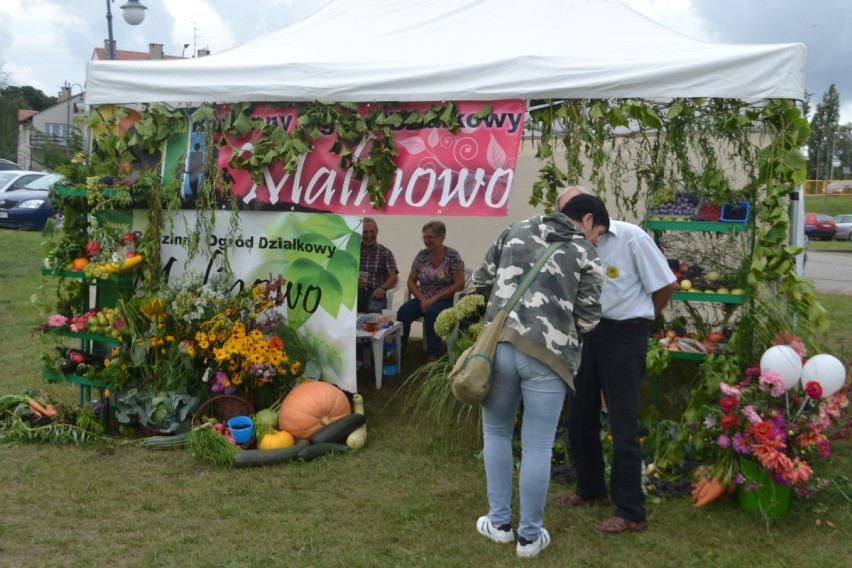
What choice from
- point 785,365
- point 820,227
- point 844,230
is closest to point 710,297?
point 785,365

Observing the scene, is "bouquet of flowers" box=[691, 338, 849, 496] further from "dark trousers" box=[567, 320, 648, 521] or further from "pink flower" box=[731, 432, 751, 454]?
"dark trousers" box=[567, 320, 648, 521]

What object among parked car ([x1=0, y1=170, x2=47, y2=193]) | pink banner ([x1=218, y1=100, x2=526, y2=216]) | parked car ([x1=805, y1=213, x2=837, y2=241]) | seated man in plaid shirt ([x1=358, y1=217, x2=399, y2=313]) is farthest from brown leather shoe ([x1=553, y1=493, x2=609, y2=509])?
parked car ([x1=805, y1=213, x2=837, y2=241])

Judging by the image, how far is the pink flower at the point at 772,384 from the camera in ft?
13.8

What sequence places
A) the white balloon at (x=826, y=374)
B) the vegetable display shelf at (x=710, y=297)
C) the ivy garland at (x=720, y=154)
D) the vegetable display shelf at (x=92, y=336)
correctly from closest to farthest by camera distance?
1. the white balloon at (x=826, y=374)
2. the ivy garland at (x=720, y=154)
3. the vegetable display shelf at (x=710, y=297)
4. the vegetable display shelf at (x=92, y=336)

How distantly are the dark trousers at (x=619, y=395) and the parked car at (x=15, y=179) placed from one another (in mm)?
18454

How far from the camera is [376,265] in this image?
788 centimetres

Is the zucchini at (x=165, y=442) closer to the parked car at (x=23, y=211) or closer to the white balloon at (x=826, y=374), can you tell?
the white balloon at (x=826, y=374)

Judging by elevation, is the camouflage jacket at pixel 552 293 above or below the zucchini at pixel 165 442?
above

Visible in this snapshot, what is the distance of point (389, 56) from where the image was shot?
5.66 metres

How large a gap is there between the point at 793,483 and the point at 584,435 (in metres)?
1.01

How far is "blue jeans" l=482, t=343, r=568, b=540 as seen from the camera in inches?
141

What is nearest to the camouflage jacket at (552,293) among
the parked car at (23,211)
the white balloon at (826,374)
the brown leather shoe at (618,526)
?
the brown leather shoe at (618,526)

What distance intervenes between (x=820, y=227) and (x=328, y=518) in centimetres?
3186

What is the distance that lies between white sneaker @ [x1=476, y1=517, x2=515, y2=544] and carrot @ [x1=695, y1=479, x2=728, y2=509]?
1068 mm
